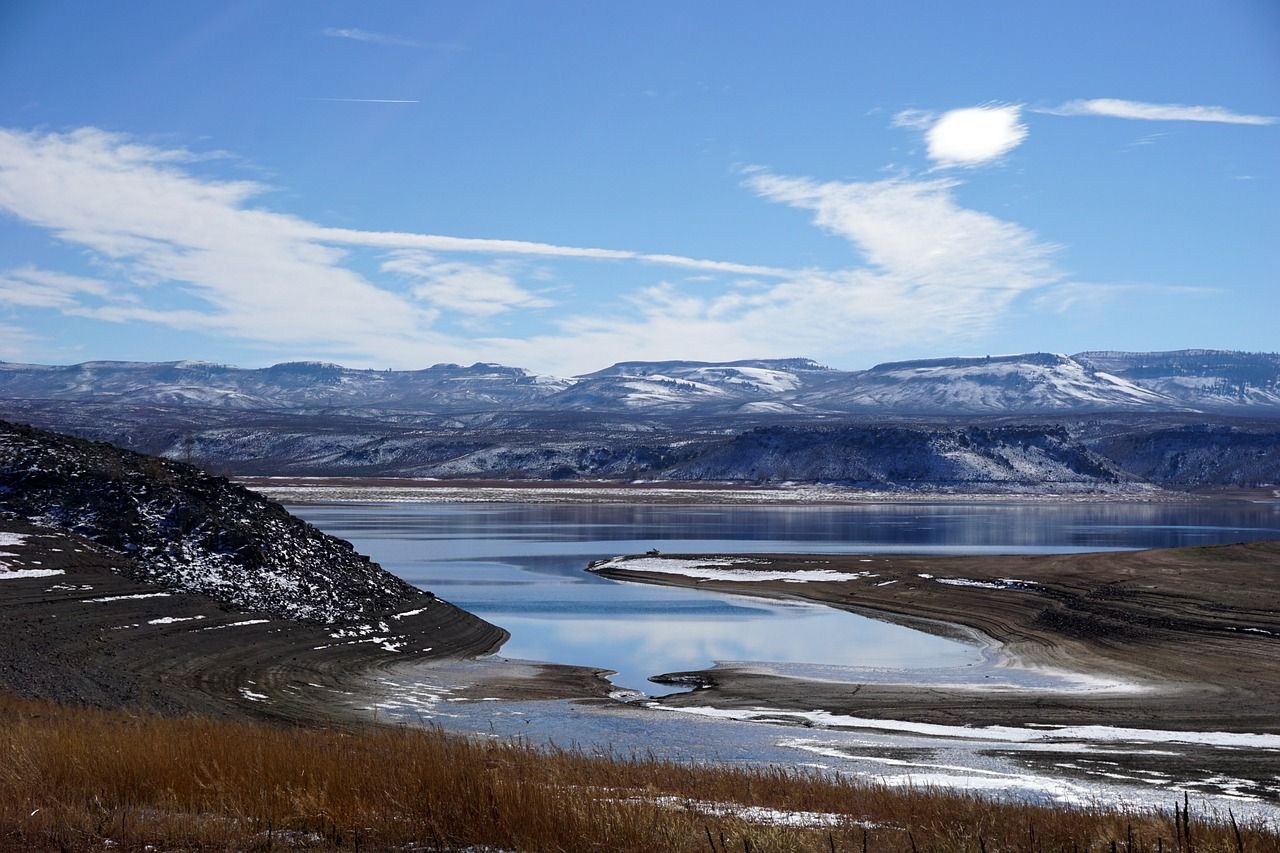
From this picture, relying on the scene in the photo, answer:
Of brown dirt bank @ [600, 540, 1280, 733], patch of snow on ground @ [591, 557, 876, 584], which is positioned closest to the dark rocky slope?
brown dirt bank @ [600, 540, 1280, 733]

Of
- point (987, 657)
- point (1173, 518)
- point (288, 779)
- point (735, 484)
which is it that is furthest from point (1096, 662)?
point (735, 484)

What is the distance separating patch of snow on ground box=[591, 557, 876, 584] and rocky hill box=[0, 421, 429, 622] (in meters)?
18.9

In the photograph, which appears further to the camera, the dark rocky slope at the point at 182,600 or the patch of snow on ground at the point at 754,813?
the dark rocky slope at the point at 182,600

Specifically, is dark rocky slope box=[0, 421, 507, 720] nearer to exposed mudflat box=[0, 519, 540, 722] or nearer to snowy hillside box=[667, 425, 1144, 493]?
exposed mudflat box=[0, 519, 540, 722]

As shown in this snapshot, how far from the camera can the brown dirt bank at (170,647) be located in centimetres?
2048

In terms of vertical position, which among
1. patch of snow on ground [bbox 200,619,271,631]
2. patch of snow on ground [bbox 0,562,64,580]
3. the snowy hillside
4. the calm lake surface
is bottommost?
the calm lake surface

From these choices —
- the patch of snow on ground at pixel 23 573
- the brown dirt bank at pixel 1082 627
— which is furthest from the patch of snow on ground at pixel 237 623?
the brown dirt bank at pixel 1082 627

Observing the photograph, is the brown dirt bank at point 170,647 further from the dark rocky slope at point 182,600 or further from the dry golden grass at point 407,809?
the dry golden grass at point 407,809

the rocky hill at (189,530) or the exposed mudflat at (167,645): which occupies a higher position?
the rocky hill at (189,530)

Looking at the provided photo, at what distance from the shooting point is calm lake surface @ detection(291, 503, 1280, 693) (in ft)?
108

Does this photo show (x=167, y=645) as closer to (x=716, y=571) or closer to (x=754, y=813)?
(x=754, y=813)

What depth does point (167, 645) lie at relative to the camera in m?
25.4

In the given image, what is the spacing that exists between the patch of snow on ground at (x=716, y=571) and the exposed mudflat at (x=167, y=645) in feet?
63.5

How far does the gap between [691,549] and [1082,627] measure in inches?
1243
